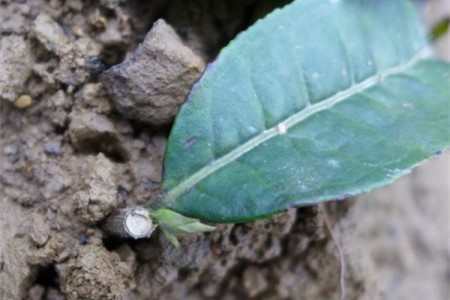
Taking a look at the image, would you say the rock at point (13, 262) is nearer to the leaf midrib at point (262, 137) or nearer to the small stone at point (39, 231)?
the small stone at point (39, 231)

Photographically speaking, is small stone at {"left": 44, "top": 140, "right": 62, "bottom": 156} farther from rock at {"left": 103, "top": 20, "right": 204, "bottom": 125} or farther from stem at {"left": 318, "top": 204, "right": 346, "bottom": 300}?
stem at {"left": 318, "top": 204, "right": 346, "bottom": 300}

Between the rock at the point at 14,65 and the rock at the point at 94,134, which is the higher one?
the rock at the point at 14,65

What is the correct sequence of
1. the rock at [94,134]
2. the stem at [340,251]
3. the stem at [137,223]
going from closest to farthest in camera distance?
the stem at [137,223]
the rock at [94,134]
the stem at [340,251]

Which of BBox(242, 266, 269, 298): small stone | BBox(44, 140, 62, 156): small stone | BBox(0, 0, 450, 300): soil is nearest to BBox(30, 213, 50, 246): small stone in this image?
BBox(0, 0, 450, 300): soil

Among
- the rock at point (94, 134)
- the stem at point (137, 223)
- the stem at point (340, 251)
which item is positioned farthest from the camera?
the stem at point (340, 251)

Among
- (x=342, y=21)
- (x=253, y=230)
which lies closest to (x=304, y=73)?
(x=342, y=21)

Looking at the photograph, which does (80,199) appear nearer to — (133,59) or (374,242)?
(133,59)

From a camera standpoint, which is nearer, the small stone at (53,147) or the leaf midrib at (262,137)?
the leaf midrib at (262,137)

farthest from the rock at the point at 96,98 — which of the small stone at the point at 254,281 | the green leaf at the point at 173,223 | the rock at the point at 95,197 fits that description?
the small stone at the point at 254,281
